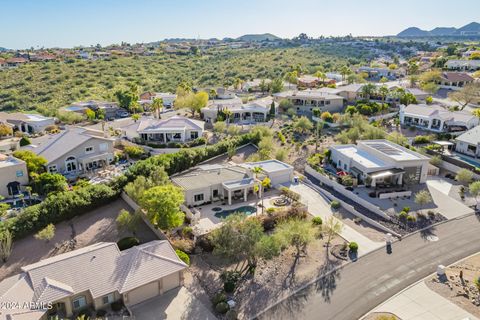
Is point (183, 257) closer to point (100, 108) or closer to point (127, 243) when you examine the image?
point (127, 243)

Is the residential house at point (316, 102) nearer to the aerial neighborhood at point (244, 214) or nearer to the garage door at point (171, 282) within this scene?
the aerial neighborhood at point (244, 214)

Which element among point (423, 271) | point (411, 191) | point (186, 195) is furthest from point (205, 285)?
point (411, 191)

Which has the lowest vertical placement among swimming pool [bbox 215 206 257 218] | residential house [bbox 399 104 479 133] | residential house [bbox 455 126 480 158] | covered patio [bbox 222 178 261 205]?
swimming pool [bbox 215 206 257 218]

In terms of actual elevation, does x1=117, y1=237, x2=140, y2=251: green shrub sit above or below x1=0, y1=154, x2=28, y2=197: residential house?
below

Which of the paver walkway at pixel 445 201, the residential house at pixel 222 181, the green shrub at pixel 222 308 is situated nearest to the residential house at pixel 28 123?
the residential house at pixel 222 181

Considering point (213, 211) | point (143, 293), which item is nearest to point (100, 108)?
point (213, 211)

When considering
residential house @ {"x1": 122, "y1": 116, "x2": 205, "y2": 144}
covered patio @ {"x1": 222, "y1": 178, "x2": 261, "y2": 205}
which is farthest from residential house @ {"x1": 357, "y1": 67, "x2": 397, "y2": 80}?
covered patio @ {"x1": 222, "y1": 178, "x2": 261, "y2": 205}

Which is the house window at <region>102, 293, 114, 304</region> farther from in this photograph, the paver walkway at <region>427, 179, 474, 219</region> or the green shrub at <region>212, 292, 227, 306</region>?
the paver walkway at <region>427, 179, 474, 219</region>
